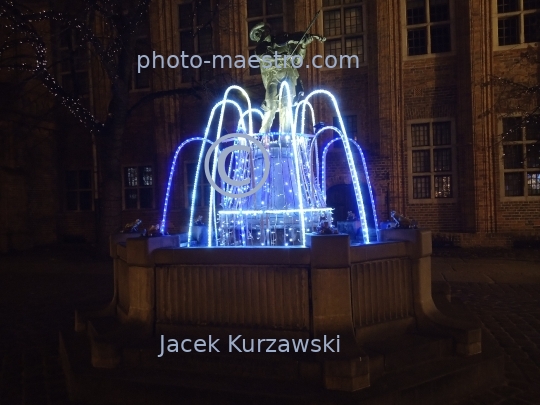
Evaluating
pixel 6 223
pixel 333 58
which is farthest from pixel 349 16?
pixel 6 223

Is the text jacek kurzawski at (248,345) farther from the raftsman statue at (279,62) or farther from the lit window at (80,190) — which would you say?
the lit window at (80,190)

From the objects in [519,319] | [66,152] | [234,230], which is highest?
[66,152]

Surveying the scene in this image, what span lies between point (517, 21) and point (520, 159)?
4.52 m

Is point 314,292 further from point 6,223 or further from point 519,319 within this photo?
point 6,223

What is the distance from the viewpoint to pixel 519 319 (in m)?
7.41

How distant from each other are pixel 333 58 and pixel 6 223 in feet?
43.3

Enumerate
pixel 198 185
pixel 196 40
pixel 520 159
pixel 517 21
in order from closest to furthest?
pixel 517 21, pixel 520 159, pixel 196 40, pixel 198 185

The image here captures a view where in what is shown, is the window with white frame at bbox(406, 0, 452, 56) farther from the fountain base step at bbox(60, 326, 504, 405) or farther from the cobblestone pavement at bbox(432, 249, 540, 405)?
the fountain base step at bbox(60, 326, 504, 405)

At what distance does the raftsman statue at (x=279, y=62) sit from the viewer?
274 inches

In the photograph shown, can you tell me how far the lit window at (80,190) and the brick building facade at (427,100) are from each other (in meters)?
4.24

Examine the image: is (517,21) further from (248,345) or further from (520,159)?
(248,345)

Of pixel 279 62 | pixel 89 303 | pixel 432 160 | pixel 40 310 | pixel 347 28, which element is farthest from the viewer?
pixel 347 28

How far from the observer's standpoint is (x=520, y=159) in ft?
55.5

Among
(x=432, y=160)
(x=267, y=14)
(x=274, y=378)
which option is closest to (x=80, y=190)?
(x=267, y=14)
